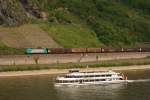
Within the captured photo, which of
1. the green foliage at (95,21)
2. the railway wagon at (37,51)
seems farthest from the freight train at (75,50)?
the green foliage at (95,21)

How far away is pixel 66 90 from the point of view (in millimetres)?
98125

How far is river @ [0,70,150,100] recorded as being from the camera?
87.1m

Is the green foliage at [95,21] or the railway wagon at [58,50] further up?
the green foliage at [95,21]

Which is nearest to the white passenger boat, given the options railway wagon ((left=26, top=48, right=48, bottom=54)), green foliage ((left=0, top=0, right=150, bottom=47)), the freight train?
railway wagon ((left=26, top=48, right=48, bottom=54))

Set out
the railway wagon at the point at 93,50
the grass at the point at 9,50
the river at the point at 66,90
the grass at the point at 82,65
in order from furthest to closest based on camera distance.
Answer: the railway wagon at the point at 93,50
the grass at the point at 9,50
the grass at the point at 82,65
the river at the point at 66,90

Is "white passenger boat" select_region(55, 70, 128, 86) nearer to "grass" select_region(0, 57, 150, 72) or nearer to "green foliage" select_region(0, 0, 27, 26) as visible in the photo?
"grass" select_region(0, 57, 150, 72)

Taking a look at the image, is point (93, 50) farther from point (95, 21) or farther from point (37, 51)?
point (95, 21)

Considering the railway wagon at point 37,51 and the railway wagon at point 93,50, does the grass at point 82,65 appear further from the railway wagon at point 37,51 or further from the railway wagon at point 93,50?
the railway wagon at point 37,51

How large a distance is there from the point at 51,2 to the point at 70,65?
198 ft

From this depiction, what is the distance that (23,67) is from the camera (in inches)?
5000

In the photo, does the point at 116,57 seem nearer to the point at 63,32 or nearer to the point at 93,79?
the point at 63,32

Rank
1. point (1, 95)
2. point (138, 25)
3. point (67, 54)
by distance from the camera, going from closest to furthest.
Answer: point (1, 95) < point (67, 54) < point (138, 25)

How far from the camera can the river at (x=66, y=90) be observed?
87.1 metres

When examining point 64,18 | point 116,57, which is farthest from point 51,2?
point 116,57
